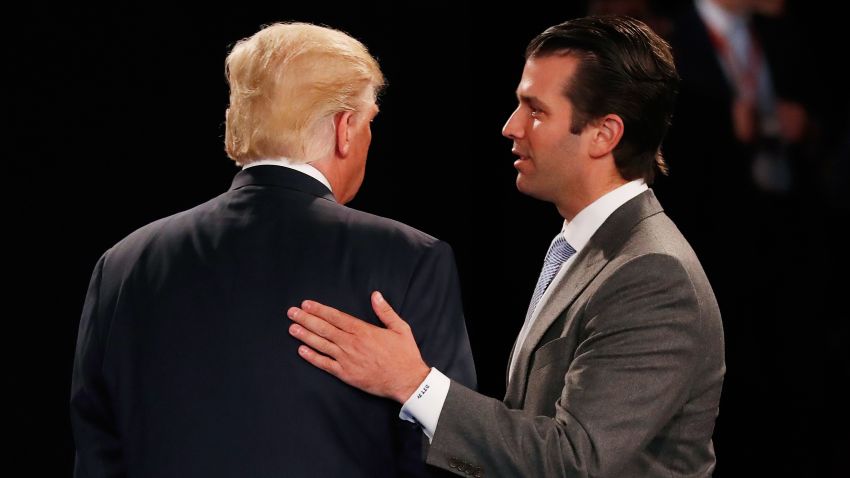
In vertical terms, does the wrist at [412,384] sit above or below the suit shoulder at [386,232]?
below

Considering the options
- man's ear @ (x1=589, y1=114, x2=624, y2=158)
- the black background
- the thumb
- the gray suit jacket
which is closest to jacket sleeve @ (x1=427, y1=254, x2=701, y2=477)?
the gray suit jacket

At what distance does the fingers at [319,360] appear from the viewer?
1.66 metres

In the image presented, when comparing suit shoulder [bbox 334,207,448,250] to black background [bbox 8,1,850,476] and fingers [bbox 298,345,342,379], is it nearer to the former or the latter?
fingers [bbox 298,345,342,379]

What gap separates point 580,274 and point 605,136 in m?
0.28

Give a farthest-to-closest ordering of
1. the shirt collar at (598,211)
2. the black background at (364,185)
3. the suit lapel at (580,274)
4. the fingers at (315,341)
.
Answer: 1. the black background at (364,185)
2. the shirt collar at (598,211)
3. the suit lapel at (580,274)
4. the fingers at (315,341)

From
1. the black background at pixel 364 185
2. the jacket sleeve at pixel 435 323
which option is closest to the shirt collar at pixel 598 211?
the jacket sleeve at pixel 435 323

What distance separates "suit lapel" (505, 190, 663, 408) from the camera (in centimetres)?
192

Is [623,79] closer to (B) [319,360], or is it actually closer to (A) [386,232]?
(A) [386,232]

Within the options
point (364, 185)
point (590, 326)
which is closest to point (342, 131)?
point (590, 326)

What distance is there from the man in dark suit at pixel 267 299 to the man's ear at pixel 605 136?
45 centimetres

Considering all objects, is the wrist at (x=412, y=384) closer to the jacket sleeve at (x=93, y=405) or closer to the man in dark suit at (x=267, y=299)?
the man in dark suit at (x=267, y=299)

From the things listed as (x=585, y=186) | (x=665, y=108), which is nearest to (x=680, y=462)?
(x=585, y=186)

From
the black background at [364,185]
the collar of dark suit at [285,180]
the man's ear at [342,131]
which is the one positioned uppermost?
the man's ear at [342,131]

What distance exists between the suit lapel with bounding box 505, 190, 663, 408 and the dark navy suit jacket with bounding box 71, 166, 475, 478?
0.72ft
